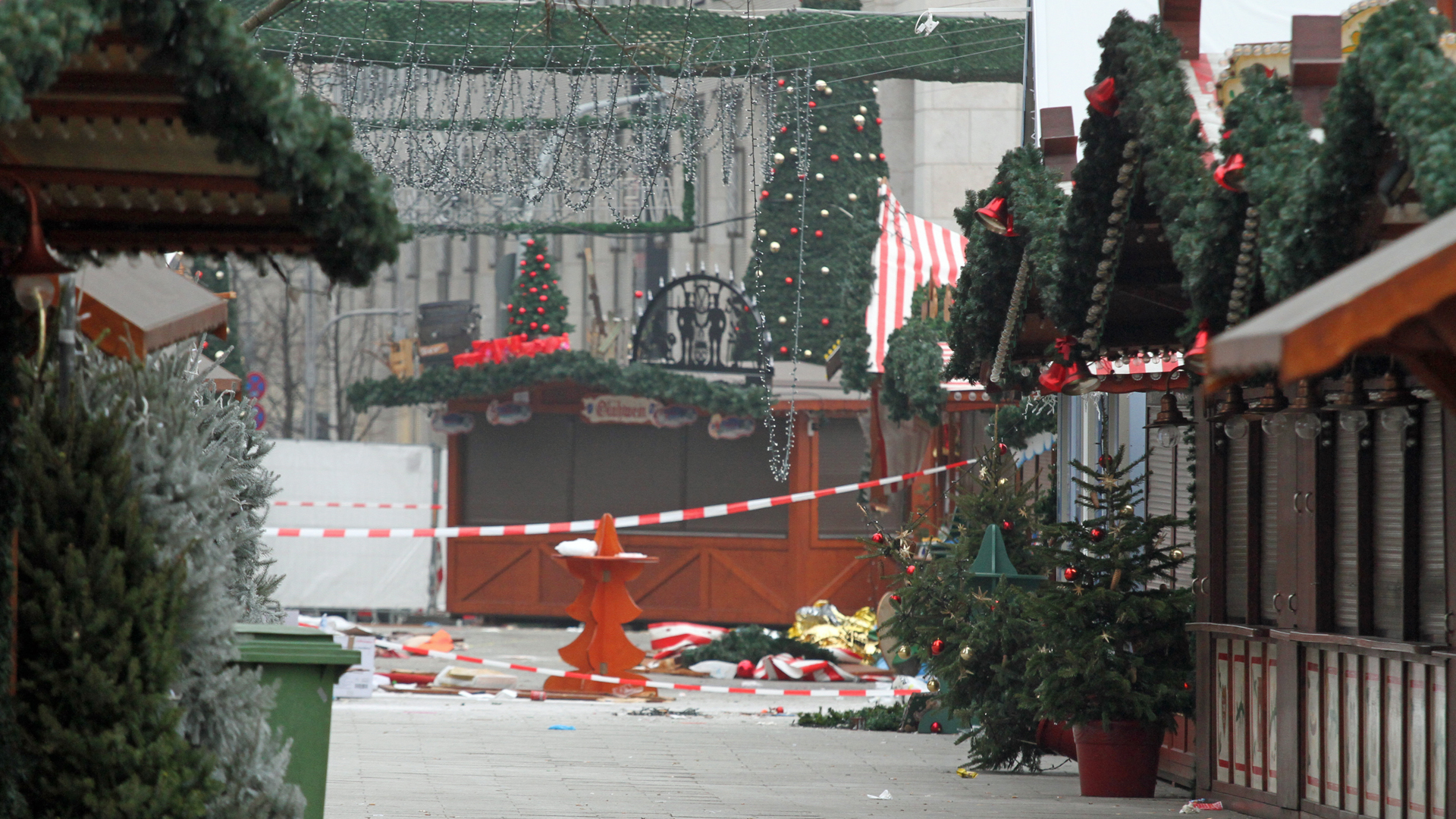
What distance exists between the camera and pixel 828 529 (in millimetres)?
25328

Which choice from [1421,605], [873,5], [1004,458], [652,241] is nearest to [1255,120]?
[1421,605]

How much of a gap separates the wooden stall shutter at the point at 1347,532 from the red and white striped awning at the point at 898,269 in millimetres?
11125

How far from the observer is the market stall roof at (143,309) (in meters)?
6.76

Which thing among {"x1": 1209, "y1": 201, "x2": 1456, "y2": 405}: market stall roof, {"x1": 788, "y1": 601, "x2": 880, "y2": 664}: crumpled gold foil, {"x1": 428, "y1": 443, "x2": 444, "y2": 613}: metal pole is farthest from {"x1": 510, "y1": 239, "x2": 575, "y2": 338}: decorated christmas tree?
{"x1": 1209, "y1": 201, "x2": 1456, "y2": 405}: market stall roof

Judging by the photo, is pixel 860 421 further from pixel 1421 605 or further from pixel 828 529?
pixel 1421 605

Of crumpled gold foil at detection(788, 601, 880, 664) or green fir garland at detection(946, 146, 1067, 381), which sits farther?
crumpled gold foil at detection(788, 601, 880, 664)

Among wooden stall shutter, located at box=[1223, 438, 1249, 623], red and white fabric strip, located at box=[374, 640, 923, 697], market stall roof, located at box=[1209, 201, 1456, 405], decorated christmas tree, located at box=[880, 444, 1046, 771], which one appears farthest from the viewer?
red and white fabric strip, located at box=[374, 640, 923, 697]

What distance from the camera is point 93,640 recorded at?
513cm

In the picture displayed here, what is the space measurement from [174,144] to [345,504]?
20749mm

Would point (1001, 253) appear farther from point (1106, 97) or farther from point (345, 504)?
point (345, 504)

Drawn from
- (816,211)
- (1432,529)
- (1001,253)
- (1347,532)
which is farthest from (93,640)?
(816,211)

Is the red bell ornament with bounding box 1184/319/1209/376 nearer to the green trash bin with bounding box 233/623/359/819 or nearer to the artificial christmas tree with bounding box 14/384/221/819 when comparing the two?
the green trash bin with bounding box 233/623/359/819

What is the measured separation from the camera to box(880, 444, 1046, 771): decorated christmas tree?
10.7m

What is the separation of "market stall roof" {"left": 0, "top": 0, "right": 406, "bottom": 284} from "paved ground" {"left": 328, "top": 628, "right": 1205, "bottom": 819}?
12.7 ft
